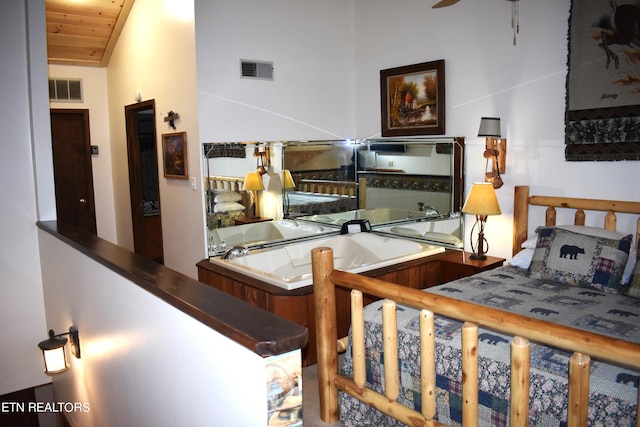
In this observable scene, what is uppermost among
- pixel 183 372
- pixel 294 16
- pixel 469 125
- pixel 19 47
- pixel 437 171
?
pixel 294 16

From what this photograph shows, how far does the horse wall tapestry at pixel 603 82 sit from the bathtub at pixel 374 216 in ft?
4.90

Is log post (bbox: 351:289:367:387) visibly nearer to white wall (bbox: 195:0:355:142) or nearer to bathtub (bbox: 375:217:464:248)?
bathtub (bbox: 375:217:464:248)

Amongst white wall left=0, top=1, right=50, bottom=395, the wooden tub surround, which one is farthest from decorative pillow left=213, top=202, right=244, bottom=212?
white wall left=0, top=1, right=50, bottom=395

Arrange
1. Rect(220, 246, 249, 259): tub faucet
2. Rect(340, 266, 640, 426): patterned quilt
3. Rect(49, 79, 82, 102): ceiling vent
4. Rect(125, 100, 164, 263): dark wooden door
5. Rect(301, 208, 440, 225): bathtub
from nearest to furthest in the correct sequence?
Rect(340, 266, 640, 426): patterned quilt
Rect(220, 246, 249, 259): tub faucet
Rect(301, 208, 440, 225): bathtub
Rect(125, 100, 164, 263): dark wooden door
Rect(49, 79, 82, 102): ceiling vent

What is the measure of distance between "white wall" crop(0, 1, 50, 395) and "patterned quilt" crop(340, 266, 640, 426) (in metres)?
2.56

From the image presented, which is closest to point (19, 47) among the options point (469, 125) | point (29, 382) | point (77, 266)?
point (77, 266)

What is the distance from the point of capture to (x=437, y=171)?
4.27 metres

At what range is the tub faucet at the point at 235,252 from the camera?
3.94 meters

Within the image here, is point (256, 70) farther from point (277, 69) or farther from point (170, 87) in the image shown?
point (170, 87)

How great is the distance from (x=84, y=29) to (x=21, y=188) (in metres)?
2.19

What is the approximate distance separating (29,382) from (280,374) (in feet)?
11.3

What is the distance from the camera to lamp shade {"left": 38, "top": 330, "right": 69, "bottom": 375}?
10.2 feet

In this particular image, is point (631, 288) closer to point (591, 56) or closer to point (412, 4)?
point (591, 56)

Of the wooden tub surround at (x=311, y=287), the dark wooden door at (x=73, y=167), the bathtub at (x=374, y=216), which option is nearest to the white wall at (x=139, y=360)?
the wooden tub surround at (x=311, y=287)
